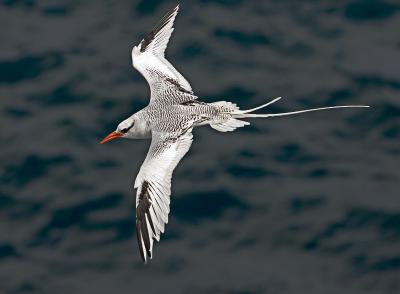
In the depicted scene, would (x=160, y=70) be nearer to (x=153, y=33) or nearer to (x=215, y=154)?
(x=153, y=33)

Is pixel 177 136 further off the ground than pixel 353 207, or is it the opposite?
pixel 177 136

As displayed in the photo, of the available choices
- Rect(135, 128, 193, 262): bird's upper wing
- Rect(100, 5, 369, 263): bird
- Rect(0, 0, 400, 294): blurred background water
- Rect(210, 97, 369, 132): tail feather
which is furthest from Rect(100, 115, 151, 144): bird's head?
Rect(0, 0, 400, 294): blurred background water

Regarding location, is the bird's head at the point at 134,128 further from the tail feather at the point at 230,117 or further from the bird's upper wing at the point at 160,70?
the tail feather at the point at 230,117

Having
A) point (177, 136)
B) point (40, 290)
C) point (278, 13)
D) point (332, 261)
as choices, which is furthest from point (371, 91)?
point (40, 290)

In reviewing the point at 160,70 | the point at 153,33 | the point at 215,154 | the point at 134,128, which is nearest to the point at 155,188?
→ the point at 134,128

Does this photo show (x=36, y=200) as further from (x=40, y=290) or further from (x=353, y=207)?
(x=353, y=207)

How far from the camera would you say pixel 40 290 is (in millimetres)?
25984

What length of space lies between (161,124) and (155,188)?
1.90 meters

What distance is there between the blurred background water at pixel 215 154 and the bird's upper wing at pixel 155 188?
331cm

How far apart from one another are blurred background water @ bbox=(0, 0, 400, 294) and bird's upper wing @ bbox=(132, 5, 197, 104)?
239cm

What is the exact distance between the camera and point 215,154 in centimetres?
2856

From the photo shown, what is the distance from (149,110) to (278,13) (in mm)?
7848

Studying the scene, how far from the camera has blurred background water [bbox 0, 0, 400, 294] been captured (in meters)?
26.2

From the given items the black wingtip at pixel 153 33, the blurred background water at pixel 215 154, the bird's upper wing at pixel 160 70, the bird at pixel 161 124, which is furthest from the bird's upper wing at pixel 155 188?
the black wingtip at pixel 153 33
